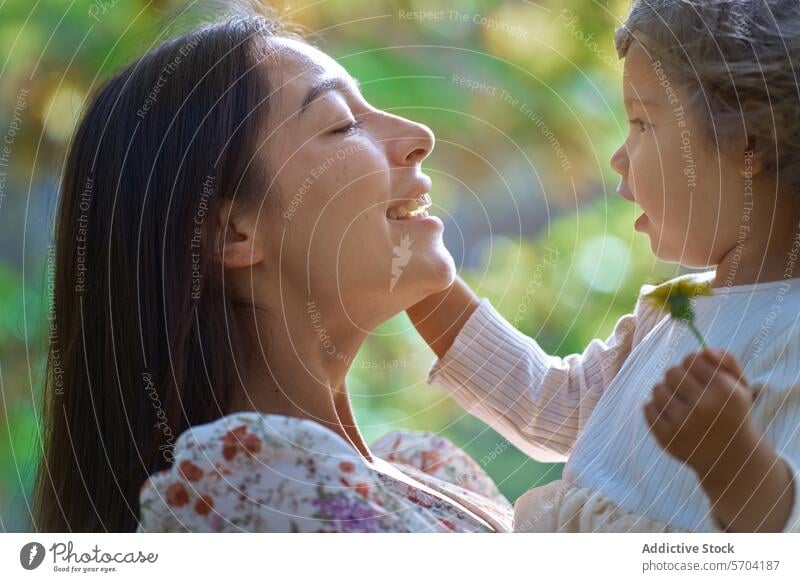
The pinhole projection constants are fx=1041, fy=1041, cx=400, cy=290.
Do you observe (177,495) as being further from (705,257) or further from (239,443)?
(705,257)

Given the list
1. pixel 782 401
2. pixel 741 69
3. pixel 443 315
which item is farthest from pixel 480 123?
pixel 782 401

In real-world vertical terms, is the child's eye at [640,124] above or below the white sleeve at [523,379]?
above

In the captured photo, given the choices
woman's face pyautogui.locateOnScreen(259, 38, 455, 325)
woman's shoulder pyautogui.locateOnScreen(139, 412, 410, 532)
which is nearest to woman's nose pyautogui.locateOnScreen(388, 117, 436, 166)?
woman's face pyautogui.locateOnScreen(259, 38, 455, 325)

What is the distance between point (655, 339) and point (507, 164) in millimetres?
287

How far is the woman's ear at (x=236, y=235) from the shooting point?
2.47ft

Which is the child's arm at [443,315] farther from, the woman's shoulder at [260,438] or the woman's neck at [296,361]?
the woman's shoulder at [260,438]

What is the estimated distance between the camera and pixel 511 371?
87 centimetres

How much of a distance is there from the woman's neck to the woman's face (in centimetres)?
2

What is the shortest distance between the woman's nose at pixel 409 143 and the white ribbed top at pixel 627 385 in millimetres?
164

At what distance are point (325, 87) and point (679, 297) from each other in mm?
313

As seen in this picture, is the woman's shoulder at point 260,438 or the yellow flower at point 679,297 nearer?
the woman's shoulder at point 260,438

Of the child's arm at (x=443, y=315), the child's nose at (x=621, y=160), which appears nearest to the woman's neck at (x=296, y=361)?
the child's arm at (x=443, y=315)

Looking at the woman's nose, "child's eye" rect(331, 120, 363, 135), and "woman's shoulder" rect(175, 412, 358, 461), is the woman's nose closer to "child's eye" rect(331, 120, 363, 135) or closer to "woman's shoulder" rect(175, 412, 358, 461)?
"child's eye" rect(331, 120, 363, 135)

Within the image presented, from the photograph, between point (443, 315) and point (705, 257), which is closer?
point (705, 257)
